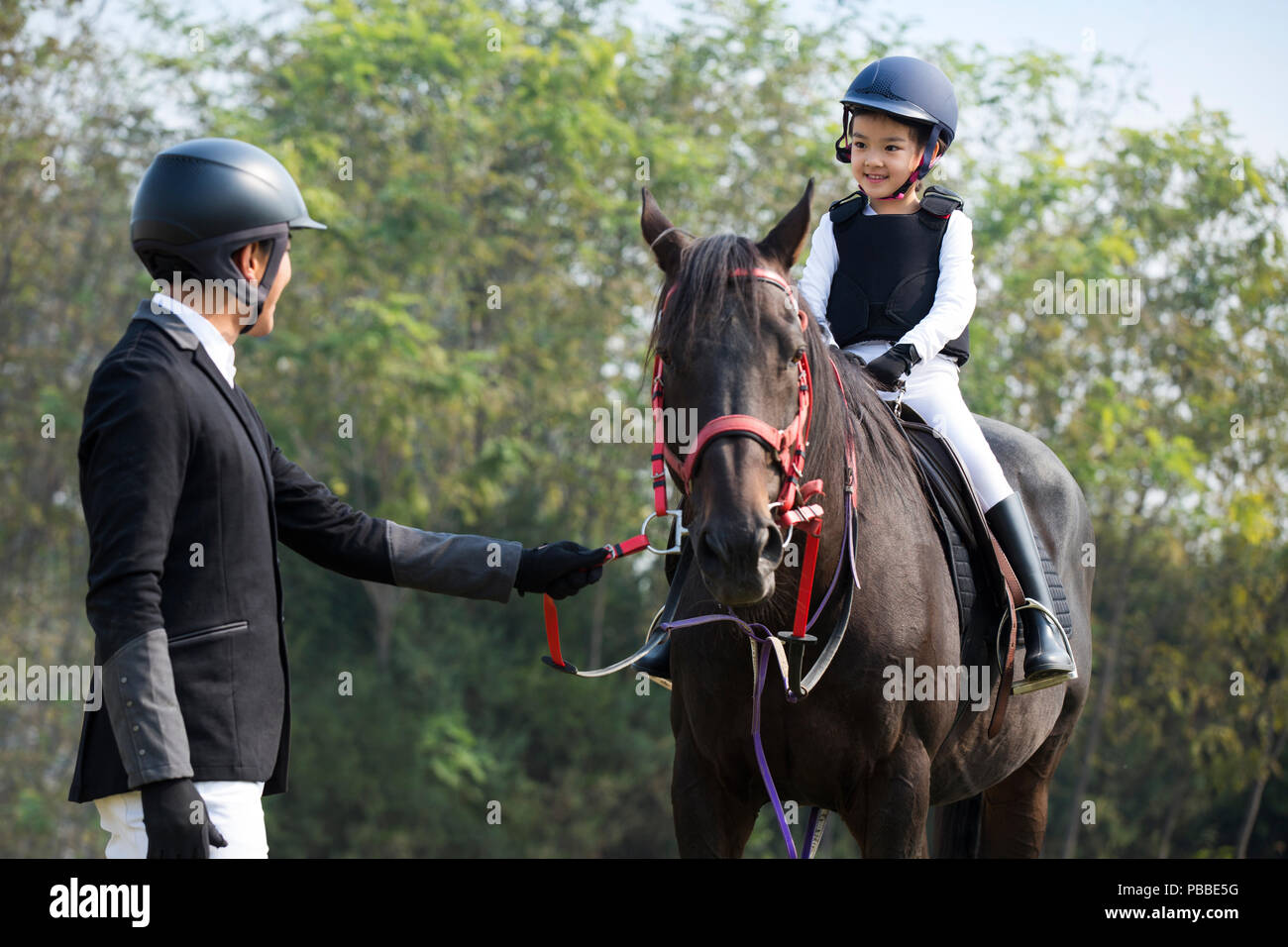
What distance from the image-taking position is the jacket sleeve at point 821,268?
459cm

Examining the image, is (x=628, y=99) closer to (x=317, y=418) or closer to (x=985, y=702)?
(x=317, y=418)

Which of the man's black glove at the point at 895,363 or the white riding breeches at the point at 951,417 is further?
the white riding breeches at the point at 951,417

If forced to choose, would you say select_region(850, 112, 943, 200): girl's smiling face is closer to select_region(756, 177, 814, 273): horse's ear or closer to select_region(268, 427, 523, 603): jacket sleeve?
select_region(756, 177, 814, 273): horse's ear

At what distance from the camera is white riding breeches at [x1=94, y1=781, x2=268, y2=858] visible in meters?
2.69

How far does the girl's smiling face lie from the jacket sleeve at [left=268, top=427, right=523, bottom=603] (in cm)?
189

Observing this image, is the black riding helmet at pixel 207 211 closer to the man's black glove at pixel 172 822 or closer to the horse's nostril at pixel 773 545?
the man's black glove at pixel 172 822

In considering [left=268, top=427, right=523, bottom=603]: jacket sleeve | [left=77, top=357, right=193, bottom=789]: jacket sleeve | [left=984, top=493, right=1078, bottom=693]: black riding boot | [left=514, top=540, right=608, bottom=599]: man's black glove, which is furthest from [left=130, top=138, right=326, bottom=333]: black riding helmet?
[left=984, top=493, right=1078, bottom=693]: black riding boot

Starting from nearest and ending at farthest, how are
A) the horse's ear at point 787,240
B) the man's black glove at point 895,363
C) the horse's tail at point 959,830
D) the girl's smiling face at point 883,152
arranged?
the horse's ear at point 787,240, the man's black glove at point 895,363, the girl's smiling face at point 883,152, the horse's tail at point 959,830

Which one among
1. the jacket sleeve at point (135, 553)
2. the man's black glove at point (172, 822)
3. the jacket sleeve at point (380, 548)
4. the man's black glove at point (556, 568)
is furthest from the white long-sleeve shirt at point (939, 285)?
the man's black glove at point (172, 822)

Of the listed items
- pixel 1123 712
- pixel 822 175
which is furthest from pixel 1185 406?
pixel 822 175

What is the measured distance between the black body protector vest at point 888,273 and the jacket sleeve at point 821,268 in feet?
0.14
